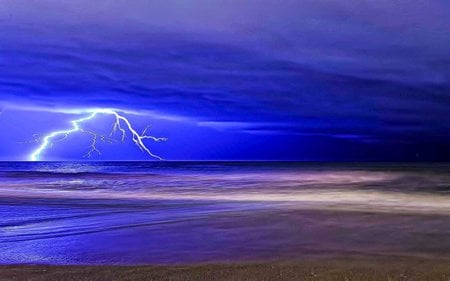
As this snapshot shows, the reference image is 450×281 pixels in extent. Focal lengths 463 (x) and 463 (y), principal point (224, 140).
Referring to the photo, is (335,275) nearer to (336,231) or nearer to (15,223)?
(336,231)

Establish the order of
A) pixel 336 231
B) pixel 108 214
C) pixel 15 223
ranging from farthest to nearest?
pixel 108 214 < pixel 15 223 < pixel 336 231

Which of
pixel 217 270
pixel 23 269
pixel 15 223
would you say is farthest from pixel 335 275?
pixel 15 223

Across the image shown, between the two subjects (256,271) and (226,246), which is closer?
(256,271)

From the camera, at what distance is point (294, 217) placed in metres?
12.0

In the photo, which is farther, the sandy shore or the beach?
the beach

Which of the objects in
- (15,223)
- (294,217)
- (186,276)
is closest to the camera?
(186,276)

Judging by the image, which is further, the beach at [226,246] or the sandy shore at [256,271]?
the beach at [226,246]

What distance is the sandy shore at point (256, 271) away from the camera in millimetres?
5562

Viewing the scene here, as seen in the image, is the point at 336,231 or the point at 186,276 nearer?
the point at 186,276

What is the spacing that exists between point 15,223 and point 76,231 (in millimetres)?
2560

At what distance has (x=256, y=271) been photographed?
5871 millimetres

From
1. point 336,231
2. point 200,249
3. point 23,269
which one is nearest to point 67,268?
point 23,269

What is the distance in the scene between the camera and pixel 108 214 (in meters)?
13.3

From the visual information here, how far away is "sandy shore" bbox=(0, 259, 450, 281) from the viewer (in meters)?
5.56
